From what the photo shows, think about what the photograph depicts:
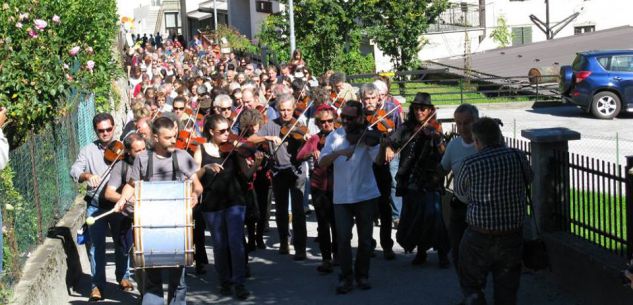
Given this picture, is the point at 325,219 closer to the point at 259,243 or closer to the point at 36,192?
the point at 259,243

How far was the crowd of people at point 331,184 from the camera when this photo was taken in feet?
25.0

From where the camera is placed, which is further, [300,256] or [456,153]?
[300,256]

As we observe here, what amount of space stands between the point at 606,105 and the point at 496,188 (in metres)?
17.9

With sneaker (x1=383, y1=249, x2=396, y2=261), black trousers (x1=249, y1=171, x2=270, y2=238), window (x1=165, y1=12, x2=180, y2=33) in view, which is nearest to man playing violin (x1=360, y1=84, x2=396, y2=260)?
sneaker (x1=383, y1=249, x2=396, y2=261)

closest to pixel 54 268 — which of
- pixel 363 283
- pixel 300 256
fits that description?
pixel 363 283

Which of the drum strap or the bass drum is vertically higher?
the drum strap

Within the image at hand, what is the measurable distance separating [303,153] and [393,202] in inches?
100

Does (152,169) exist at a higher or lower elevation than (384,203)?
higher

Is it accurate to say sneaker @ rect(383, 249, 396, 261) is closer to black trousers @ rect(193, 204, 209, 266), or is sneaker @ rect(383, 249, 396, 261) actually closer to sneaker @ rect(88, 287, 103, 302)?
black trousers @ rect(193, 204, 209, 266)

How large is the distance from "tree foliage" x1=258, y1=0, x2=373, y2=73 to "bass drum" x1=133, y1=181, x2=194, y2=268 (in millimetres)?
21835

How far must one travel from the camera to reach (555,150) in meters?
9.62

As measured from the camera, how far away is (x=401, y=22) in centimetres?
3216

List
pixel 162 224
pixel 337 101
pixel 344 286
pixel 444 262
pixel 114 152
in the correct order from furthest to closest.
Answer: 1. pixel 337 101
2. pixel 444 262
3. pixel 344 286
4. pixel 114 152
5. pixel 162 224

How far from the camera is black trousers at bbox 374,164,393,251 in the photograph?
1081 centimetres
